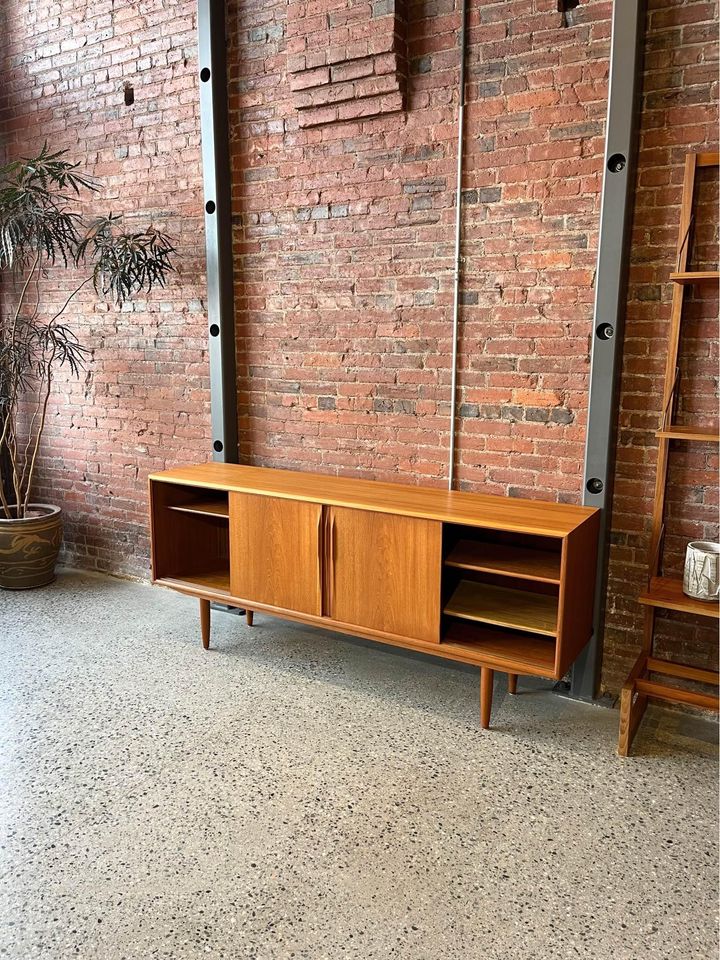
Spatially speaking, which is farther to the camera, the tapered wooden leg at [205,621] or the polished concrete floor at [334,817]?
the tapered wooden leg at [205,621]

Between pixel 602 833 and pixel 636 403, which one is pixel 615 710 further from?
pixel 636 403

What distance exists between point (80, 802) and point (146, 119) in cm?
367


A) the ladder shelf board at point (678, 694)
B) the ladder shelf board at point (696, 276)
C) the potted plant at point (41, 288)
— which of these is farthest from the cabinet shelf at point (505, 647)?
the potted plant at point (41, 288)

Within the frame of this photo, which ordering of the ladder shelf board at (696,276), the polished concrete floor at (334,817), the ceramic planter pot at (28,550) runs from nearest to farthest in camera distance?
the polished concrete floor at (334,817) → the ladder shelf board at (696,276) → the ceramic planter pot at (28,550)

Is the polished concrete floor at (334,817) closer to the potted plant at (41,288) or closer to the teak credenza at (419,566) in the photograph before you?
the teak credenza at (419,566)

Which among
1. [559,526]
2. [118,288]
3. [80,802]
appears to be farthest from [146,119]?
[80,802]

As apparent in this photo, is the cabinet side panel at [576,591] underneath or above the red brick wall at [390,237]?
underneath

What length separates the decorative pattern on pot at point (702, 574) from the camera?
271 centimetres

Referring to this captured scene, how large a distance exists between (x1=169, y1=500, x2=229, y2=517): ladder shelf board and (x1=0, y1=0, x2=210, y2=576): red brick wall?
617 mm

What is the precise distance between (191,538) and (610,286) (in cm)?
243

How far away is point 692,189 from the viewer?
2713 millimetres

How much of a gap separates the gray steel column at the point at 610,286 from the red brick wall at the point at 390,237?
8cm

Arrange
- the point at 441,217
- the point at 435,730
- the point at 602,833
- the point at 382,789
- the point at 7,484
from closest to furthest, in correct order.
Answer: the point at 602,833, the point at 382,789, the point at 435,730, the point at 441,217, the point at 7,484

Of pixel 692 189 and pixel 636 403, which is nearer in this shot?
pixel 692 189
